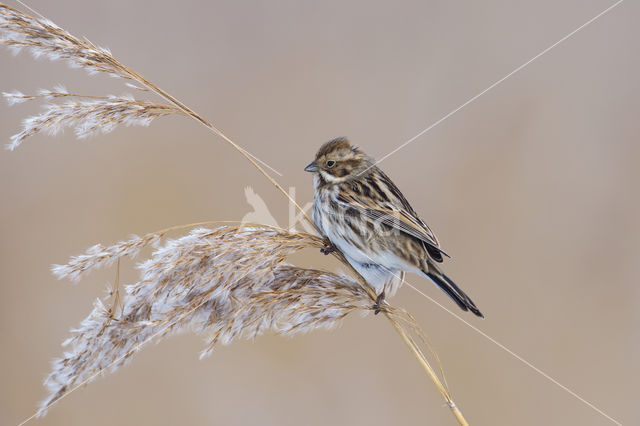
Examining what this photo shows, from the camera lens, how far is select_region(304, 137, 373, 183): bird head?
8.20ft

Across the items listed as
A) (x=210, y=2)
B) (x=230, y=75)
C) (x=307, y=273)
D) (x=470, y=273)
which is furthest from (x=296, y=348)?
(x=210, y=2)

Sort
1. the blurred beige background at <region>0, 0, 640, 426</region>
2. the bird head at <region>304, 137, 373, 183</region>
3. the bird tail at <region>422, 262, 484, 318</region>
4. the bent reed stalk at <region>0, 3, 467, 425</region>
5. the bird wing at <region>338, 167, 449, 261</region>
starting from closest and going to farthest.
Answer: the bent reed stalk at <region>0, 3, 467, 425</region> → the bird tail at <region>422, 262, 484, 318</region> → the bird wing at <region>338, 167, 449, 261</region> → the bird head at <region>304, 137, 373, 183</region> → the blurred beige background at <region>0, 0, 640, 426</region>

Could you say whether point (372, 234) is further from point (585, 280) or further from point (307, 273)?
point (585, 280)

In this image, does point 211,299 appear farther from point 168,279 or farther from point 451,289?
point 451,289

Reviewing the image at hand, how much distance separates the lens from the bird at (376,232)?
221 cm

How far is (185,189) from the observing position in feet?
11.6

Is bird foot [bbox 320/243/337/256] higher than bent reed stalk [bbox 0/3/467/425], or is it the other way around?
bent reed stalk [bbox 0/3/467/425]

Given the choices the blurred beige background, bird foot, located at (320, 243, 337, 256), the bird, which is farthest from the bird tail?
the blurred beige background

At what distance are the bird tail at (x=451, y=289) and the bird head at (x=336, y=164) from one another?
58 cm

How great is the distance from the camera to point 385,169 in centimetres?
376

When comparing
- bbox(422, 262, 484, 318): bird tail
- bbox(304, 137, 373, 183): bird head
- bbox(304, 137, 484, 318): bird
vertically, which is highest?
bbox(304, 137, 373, 183): bird head

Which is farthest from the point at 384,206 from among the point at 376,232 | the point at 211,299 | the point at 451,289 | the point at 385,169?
the point at 385,169

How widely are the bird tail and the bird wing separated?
0.29 feet

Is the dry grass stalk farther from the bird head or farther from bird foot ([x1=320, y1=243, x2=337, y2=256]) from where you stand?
the bird head
